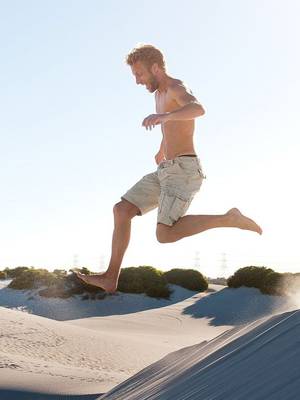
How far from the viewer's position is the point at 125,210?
5289mm

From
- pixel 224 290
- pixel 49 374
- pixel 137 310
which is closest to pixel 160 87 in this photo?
pixel 49 374

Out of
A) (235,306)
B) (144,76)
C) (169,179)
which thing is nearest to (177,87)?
(144,76)

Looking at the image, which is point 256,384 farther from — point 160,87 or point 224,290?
point 224,290

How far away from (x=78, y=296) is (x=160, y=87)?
54.4ft

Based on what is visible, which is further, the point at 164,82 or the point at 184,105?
the point at 164,82

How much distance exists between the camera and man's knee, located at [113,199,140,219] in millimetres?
5289

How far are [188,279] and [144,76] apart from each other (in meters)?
18.6

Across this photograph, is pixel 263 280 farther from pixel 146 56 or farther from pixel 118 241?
pixel 146 56

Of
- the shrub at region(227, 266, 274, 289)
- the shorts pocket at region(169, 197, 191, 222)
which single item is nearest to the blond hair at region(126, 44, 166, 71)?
the shorts pocket at region(169, 197, 191, 222)

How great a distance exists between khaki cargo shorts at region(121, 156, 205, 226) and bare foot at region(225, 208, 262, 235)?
0.33 meters

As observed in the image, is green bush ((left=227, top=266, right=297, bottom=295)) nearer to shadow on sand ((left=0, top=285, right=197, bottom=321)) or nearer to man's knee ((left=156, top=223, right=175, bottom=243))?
shadow on sand ((left=0, top=285, right=197, bottom=321))

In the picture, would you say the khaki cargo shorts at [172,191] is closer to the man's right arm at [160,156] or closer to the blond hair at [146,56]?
the man's right arm at [160,156]

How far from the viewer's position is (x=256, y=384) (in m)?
2.58

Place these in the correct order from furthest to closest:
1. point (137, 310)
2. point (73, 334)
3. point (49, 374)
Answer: point (137, 310) < point (73, 334) < point (49, 374)
